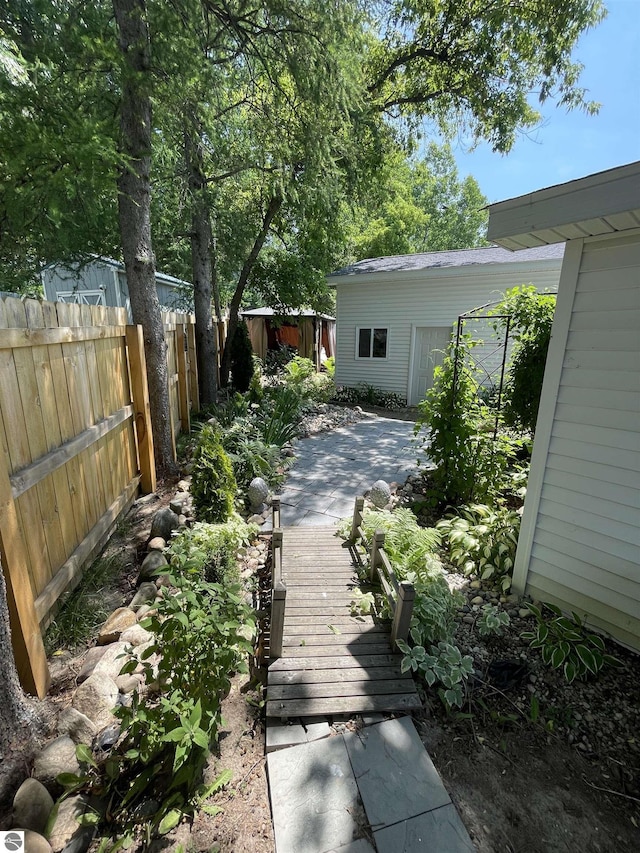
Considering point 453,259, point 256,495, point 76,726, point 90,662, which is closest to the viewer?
point 76,726

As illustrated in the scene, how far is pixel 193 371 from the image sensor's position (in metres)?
8.12

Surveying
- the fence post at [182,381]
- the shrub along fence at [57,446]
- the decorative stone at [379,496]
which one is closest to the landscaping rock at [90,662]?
the shrub along fence at [57,446]

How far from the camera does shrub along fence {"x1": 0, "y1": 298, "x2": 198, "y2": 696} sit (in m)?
1.91

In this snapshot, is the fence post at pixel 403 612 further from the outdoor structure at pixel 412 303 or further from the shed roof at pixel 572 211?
the outdoor structure at pixel 412 303

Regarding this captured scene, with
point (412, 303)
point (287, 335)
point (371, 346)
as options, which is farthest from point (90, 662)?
point (287, 335)

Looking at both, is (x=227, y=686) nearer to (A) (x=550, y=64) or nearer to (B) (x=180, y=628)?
(B) (x=180, y=628)

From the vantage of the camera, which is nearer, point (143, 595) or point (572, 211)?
point (572, 211)

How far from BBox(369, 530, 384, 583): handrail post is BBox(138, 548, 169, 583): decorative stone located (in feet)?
5.11

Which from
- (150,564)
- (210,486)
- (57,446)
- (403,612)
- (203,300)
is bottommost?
(150,564)

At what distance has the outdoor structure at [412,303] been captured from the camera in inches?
354

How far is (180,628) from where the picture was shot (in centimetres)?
174

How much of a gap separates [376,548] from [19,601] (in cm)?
217

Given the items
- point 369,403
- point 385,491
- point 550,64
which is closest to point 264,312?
point 369,403

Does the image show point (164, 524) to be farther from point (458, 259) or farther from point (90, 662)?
point (458, 259)
